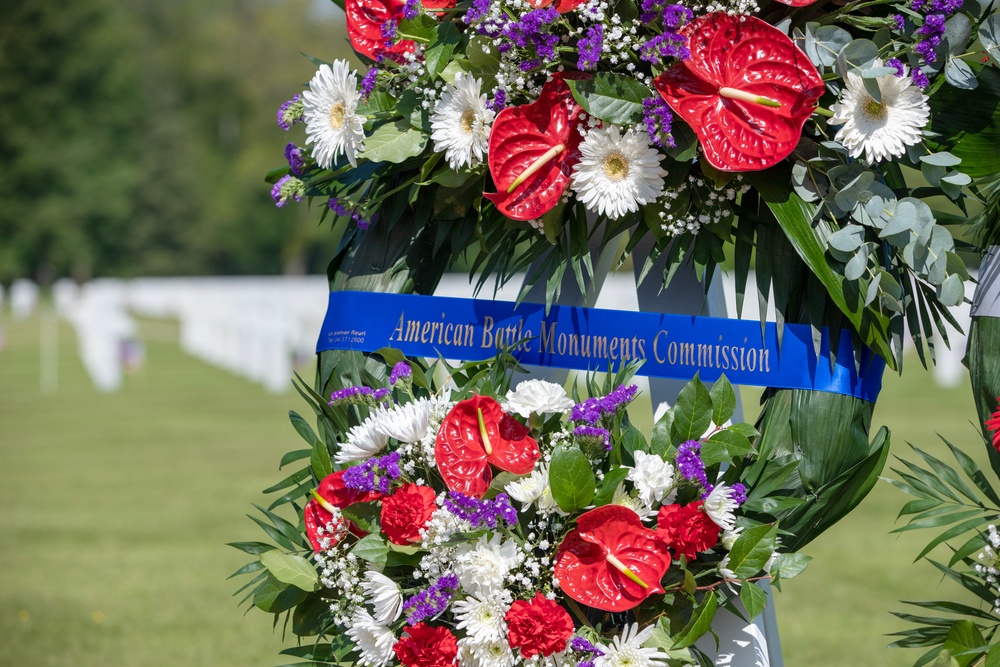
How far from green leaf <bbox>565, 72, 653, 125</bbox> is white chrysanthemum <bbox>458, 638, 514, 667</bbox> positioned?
40.9 inches

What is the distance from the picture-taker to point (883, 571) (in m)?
5.44

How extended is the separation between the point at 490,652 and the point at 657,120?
3.52ft

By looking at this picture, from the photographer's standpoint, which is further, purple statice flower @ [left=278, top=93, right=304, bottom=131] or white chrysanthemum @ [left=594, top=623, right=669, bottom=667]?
purple statice flower @ [left=278, top=93, right=304, bottom=131]

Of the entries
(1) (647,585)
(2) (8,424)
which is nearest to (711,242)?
(1) (647,585)

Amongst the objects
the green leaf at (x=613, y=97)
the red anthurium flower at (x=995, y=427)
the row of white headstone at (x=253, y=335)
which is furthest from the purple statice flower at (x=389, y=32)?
the row of white headstone at (x=253, y=335)

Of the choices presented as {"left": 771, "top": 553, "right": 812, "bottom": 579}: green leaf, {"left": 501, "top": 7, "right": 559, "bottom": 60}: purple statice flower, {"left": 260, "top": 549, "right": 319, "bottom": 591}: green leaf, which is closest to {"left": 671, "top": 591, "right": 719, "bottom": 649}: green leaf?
{"left": 771, "top": 553, "right": 812, "bottom": 579}: green leaf

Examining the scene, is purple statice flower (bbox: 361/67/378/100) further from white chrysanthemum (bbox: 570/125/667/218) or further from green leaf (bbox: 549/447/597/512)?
green leaf (bbox: 549/447/597/512)

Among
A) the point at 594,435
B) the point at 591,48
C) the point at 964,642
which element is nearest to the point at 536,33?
the point at 591,48

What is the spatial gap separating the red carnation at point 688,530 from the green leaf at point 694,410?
0.15 meters

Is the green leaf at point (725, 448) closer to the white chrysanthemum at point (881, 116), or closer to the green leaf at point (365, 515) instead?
the white chrysanthemum at point (881, 116)

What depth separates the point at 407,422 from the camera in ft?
7.00

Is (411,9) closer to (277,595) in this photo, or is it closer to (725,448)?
(725,448)

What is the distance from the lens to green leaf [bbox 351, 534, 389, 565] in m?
2.10

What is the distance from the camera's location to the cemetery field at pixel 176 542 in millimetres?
4414
